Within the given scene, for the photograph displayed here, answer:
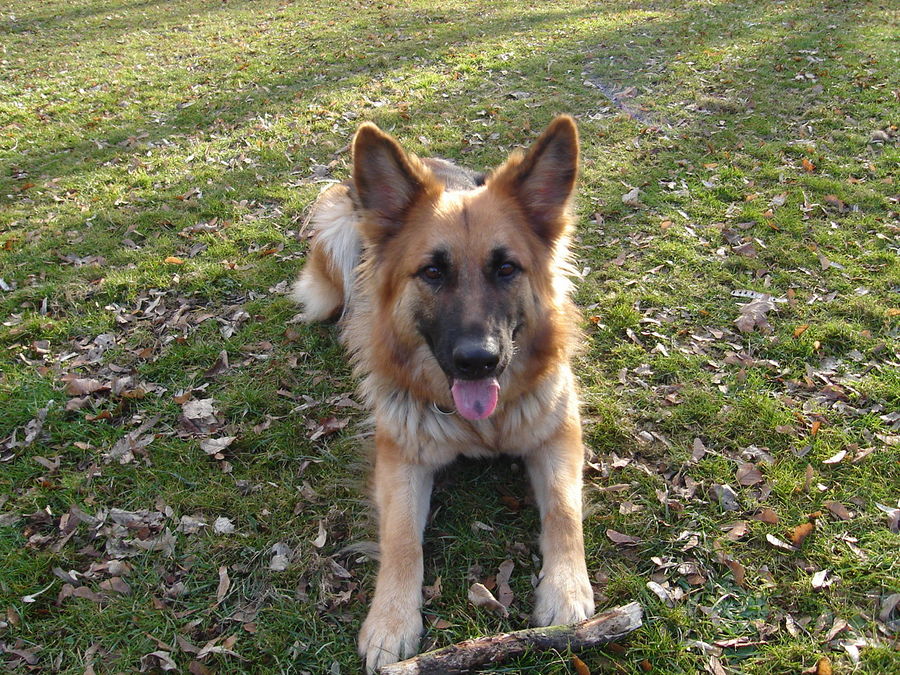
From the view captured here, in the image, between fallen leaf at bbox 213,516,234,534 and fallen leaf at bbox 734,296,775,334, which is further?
fallen leaf at bbox 734,296,775,334

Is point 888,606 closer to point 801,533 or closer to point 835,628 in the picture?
point 835,628

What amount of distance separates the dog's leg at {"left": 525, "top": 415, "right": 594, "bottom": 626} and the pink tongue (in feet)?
1.70

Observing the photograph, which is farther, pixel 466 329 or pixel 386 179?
pixel 386 179

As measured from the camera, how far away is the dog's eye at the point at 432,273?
9.96 feet

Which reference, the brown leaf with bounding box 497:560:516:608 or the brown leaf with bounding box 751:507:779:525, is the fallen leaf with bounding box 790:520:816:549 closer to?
the brown leaf with bounding box 751:507:779:525

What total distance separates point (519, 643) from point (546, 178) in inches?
97.2

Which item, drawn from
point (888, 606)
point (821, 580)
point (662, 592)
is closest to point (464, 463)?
point (662, 592)

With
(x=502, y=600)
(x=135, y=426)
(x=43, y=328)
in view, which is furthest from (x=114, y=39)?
(x=502, y=600)

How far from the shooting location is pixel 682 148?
703 cm

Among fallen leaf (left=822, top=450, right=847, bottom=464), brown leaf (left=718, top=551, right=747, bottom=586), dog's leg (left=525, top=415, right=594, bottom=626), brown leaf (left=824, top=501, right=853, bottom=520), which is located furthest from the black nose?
fallen leaf (left=822, top=450, right=847, bottom=464)

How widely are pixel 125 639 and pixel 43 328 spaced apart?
125 inches

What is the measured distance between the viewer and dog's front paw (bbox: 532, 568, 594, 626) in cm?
249

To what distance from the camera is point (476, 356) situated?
2.64 metres

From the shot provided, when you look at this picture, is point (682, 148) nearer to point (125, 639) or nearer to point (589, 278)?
point (589, 278)
